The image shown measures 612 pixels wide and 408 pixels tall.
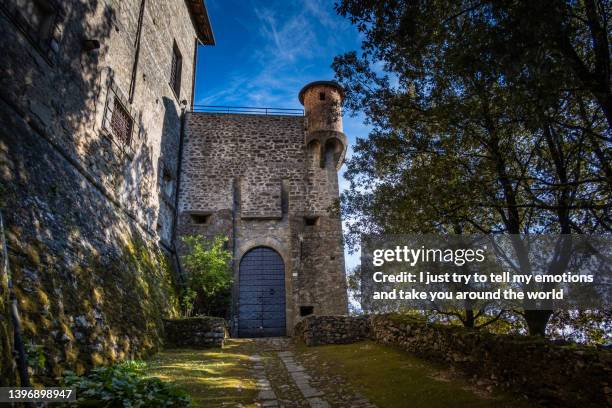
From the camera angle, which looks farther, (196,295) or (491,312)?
(196,295)

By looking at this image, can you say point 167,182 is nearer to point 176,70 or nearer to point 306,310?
point 176,70

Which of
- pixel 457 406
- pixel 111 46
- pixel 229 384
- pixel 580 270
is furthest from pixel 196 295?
pixel 580 270

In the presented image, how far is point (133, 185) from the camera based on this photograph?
10492mm

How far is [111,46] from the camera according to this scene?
9.24 metres

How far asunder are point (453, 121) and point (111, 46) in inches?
336

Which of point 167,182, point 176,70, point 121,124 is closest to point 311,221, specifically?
point 167,182

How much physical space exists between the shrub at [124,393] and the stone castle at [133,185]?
0.43m

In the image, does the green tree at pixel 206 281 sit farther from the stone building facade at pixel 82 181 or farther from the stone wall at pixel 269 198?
the stone wall at pixel 269 198

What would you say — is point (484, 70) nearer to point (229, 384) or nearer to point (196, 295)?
point (229, 384)

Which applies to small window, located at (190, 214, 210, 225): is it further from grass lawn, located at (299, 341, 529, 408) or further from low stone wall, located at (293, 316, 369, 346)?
grass lawn, located at (299, 341, 529, 408)

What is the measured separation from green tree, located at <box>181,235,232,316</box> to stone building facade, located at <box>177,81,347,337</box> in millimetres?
876

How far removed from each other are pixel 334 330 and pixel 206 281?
4.64m

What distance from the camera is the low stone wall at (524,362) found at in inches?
149

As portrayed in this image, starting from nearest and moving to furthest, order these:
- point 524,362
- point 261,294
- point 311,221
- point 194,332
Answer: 1. point 524,362
2. point 194,332
3. point 261,294
4. point 311,221
